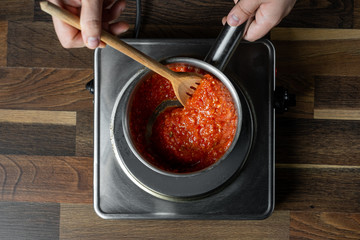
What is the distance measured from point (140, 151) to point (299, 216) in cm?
48

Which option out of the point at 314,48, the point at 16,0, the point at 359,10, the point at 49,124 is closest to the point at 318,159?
the point at 314,48

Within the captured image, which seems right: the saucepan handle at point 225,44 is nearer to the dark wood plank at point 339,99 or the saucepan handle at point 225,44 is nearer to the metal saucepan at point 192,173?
the metal saucepan at point 192,173

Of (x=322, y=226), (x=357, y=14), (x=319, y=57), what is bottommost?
(x=322, y=226)

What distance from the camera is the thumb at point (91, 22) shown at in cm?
58

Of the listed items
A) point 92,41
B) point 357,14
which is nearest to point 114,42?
point 92,41

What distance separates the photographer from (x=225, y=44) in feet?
2.31

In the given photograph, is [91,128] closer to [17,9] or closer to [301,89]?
[17,9]

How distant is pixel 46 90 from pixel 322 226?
31.5 inches

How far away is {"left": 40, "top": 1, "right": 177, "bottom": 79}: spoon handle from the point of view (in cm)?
52

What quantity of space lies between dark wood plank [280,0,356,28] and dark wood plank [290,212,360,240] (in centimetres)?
49

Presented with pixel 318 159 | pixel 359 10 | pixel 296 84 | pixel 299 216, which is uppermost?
pixel 359 10

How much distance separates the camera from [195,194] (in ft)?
2.45

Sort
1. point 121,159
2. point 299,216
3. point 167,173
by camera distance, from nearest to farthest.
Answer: point 167,173
point 121,159
point 299,216

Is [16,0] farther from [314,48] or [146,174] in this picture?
[314,48]
